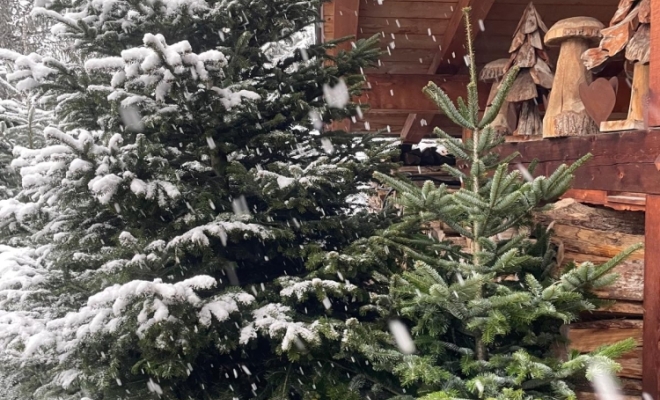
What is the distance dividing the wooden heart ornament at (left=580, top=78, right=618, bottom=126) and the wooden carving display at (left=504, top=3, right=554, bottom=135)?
70 cm

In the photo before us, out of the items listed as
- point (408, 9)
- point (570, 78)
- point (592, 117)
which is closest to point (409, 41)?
point (408, 9)

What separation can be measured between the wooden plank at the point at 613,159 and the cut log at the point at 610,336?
615mm

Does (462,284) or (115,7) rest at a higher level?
(115,7)

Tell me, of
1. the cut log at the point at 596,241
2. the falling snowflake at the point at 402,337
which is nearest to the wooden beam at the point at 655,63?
the cut log at the point at 596,241

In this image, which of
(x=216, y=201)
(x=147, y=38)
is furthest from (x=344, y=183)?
(x=147, y=38)

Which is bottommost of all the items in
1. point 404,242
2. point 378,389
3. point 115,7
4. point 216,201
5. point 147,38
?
point 378,389

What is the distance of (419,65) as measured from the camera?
5.27 metres

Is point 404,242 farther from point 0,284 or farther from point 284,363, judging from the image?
point 0,284

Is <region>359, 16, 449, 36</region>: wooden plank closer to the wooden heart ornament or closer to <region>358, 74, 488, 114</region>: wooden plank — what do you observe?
<region>358, 74, 488, 114</region>: wooden plank

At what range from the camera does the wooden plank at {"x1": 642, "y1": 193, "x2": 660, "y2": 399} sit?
6.31 ft

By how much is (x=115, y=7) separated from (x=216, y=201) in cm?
119

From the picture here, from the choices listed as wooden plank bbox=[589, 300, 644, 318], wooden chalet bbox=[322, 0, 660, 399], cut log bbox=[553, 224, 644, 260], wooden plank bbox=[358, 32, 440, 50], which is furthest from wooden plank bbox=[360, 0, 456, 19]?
wooden plank bbox=[589, 300, 644, 318]

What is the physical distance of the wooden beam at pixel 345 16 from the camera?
12.0 ft

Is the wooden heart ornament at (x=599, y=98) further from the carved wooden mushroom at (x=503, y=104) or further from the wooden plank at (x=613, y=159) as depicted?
the carved wooden mushroom at (x=503, y=104)
